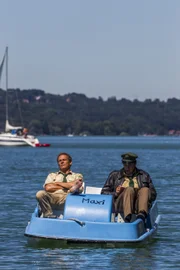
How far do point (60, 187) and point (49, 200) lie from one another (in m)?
0.32

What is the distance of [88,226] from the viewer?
16.8 meters

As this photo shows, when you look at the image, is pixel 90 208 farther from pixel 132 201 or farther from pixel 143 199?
pixel 143 199

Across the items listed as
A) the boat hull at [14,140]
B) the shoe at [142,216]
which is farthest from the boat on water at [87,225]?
the boat hull at [14,140]

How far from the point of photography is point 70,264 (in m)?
15.9

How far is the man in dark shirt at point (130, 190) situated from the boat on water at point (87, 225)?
1.03 feet

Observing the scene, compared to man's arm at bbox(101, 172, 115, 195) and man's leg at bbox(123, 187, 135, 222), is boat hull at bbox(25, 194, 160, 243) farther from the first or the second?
man's arm at bbox(101, 172, 115, 195)

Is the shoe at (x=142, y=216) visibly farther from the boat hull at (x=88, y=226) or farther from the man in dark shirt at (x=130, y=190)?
the boat hull at (x=88, y=226)

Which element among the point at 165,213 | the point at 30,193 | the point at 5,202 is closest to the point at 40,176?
the point at 30,193

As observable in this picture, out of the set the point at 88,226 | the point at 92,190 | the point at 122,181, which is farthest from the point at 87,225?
the point at 92,190

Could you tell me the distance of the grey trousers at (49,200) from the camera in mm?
17500

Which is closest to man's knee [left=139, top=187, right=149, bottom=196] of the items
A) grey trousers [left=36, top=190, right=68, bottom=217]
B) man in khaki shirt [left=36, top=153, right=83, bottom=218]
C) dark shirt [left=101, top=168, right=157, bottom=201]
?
dark shirt [left=101, top=168, right=157, bottom=201]

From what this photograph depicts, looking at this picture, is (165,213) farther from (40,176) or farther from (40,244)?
(40,176)

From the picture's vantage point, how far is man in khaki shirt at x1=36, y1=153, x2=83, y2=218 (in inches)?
690

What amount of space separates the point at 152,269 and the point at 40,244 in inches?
108
